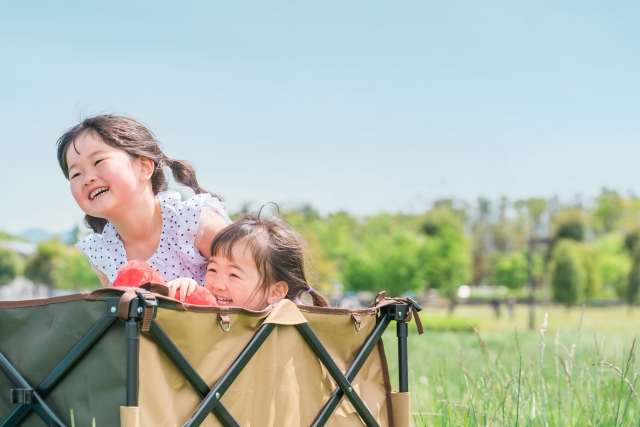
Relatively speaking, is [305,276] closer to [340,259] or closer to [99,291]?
[99,291]

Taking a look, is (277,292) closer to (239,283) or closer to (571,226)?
(239,283)

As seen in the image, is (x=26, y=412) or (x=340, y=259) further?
(x=340, y=259)

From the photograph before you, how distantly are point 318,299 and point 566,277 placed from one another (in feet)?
108

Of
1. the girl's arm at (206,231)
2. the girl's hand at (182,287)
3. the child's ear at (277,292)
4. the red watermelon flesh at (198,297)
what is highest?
the girl's arm at (206,231)

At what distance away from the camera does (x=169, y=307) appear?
149cm

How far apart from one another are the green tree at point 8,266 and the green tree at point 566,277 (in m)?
40.2

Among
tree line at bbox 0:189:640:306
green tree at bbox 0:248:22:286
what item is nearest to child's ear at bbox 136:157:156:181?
tree line at bbox 0:189:640:306

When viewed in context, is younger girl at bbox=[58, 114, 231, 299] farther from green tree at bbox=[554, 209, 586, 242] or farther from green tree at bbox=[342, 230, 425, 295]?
green tree at bbox=[554, 209, 586, 242]

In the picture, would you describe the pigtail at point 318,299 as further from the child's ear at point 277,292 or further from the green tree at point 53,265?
the green tree at point 53,265

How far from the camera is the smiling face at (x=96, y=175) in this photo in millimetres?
2291

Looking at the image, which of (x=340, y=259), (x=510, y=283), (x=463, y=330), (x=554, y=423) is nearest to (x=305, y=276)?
(x=554, y=423)

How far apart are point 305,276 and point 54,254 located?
4858cm

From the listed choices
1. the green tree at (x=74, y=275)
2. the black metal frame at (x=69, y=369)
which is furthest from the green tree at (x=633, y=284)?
the black metal frame at (x=69, y=369)

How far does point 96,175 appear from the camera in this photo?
2.29 metres
